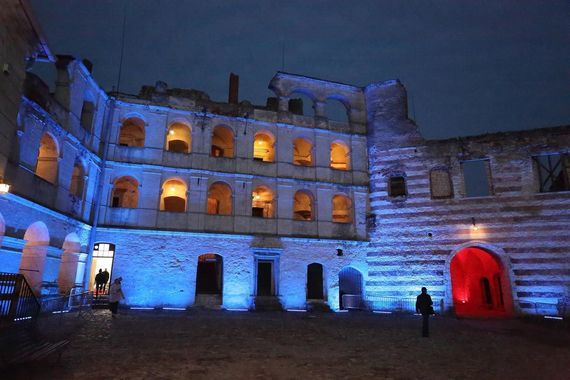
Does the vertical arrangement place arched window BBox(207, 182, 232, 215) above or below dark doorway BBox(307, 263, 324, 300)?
above

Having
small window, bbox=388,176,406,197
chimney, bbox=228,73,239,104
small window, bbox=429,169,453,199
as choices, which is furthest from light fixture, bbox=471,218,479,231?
chimney, bbox=228,73,239,104

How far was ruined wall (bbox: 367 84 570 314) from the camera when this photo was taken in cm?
1983

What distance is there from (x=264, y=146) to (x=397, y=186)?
30.8ft

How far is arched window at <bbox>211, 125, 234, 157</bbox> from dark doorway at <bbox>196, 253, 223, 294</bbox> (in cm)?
695

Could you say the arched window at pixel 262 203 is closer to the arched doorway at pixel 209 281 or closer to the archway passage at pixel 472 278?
the arched doorway at pixel 209 281

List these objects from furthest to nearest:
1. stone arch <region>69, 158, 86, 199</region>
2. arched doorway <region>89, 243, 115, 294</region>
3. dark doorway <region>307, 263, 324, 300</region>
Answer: arched doorway <region>89, 243, 115, 294</region> → dark doorway <region>307, 263, 324, 300</region> → stone arch <region>69, 158, 86, 199</region>

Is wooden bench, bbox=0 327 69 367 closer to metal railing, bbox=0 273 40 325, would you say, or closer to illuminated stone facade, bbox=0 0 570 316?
metal railing, bbox=0 273 40 325

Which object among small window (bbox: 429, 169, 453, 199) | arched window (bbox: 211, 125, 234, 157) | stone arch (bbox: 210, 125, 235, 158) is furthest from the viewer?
arched window (bbox: 211, 125, 234, 157)

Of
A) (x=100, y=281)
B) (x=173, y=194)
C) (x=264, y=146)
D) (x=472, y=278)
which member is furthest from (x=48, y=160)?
(x=472, y=278)

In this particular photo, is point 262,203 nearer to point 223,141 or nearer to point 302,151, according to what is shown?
point 302,151

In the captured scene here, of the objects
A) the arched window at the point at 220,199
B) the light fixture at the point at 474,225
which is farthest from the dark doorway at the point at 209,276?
the light fixture at the point at 474,225

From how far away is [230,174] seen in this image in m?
22.1

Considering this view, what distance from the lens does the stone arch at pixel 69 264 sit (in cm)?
1744

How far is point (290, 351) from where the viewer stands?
941 centimetres
